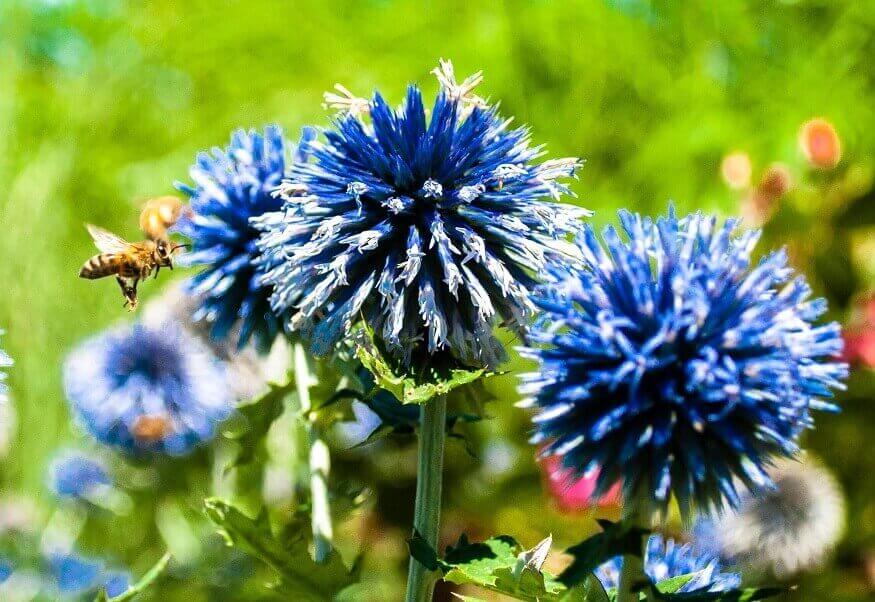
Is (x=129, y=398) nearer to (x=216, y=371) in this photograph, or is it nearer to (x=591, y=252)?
(x=216, y=371)

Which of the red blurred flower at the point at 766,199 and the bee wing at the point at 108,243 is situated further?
the red blurred flower at the point at 766,199

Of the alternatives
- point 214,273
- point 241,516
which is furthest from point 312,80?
point 241,516

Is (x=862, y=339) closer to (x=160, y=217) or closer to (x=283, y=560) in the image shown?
(x=160, y=217)

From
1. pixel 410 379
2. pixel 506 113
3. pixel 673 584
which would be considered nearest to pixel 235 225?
pixel 410 379

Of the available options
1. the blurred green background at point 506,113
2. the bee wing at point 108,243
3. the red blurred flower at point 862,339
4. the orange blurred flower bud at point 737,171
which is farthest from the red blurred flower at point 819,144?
the bee wing at point 108,243

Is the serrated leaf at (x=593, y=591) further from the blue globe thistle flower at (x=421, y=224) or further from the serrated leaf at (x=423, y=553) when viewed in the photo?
the blue globe thistle flower at (x=421, y=224)
